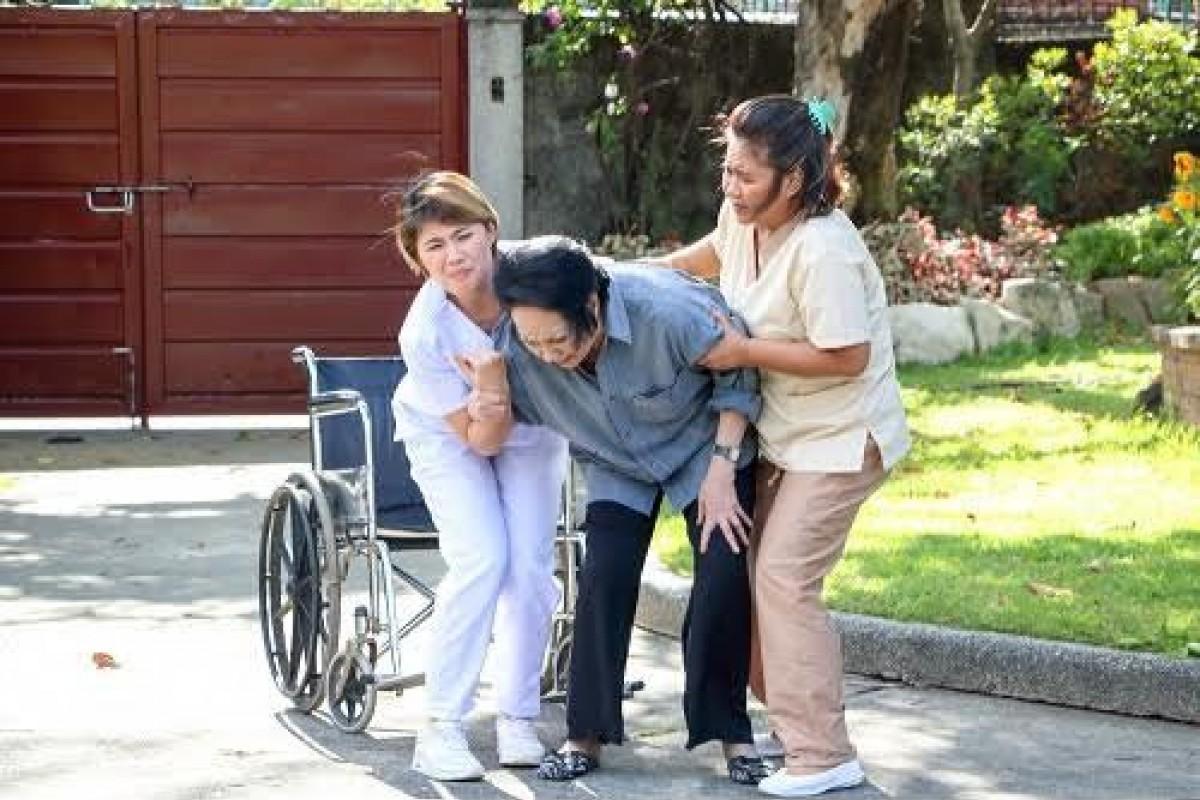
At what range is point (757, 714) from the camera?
24.1 ft

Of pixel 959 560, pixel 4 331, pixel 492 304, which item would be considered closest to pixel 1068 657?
pixel 959 560

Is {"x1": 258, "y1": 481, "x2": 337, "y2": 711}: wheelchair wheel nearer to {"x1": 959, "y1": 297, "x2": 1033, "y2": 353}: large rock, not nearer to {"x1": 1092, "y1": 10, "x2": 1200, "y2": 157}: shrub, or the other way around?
{"x1": 959, "y1": 297, "x2": 1033, "y2": 353}: large rock

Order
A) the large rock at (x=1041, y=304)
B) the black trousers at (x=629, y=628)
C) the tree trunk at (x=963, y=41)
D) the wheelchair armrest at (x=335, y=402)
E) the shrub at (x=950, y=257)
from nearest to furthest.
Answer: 1. the black trousers at (x=629, y=628)
2. the wheelchair armrest at (x=335, y=402)
3. the shrub at (x=950, y=257)
4. the large rock at (x=1041, y=304)
5. the tree trunk at (x=963, y=41)

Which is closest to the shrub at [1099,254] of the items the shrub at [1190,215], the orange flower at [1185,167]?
the shrub at [1190,215]

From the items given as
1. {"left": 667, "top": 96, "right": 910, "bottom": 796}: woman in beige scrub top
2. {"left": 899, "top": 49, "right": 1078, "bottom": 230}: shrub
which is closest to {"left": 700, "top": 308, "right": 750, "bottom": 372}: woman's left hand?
{"left": 667, "top": 96, "right": 910, "bottom": 796}: woman in beige scrub top

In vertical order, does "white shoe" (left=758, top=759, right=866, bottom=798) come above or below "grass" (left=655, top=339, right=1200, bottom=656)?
below

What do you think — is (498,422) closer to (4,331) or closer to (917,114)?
(4,331)

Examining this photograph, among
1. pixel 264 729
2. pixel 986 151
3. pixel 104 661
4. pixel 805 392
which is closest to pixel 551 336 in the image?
pixel 805 392

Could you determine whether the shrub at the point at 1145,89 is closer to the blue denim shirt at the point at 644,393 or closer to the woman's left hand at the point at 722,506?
the blue denim shirt at the point at 644,393

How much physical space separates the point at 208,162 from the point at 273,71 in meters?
0.62

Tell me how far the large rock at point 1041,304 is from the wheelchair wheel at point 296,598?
31.3 feet

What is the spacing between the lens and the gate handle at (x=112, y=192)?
14398mm

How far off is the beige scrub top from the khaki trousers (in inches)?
2.4

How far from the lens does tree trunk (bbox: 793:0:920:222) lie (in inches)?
605
